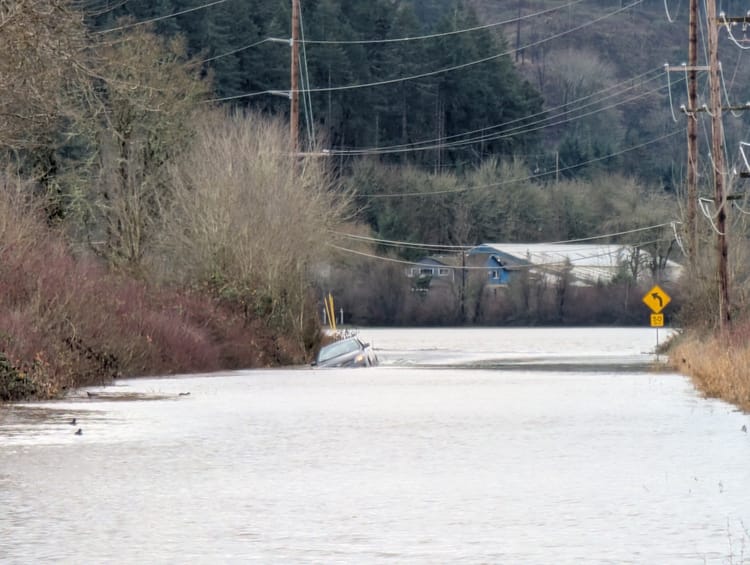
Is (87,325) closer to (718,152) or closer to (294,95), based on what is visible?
(718,152)

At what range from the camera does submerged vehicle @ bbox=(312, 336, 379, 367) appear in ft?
161

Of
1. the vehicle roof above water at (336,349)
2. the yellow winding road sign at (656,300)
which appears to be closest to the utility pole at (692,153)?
the yellow winding road sign at (656,300)

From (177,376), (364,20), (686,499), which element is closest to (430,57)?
(364,20)

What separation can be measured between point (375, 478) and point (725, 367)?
48.6ft

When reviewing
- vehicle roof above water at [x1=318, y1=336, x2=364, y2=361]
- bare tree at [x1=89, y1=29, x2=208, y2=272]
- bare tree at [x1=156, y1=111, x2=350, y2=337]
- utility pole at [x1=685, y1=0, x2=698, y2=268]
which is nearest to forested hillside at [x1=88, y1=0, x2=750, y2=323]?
bare tree at [x1=89, y1=29, x2=208, y2=272]

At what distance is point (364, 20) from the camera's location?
140 meters

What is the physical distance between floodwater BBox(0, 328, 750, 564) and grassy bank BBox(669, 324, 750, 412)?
0.47 m

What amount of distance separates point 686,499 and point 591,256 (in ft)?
397

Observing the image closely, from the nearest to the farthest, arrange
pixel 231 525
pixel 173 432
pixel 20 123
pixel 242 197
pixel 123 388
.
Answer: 1. pixel 231 525
2. pixel 173 432
3. pixel 20 123
4. pixel 123 388
5. pixel 242 197

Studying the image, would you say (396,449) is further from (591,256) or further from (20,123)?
(591,256)

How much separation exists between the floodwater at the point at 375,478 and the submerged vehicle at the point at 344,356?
1529 cm

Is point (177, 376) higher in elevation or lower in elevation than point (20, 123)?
lower

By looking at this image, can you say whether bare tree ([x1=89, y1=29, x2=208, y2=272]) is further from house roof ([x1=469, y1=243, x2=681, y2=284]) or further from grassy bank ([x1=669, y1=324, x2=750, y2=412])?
house roof ([x1=469, y1=243, x2=681, y2=284])

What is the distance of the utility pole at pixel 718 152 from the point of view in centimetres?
4017
